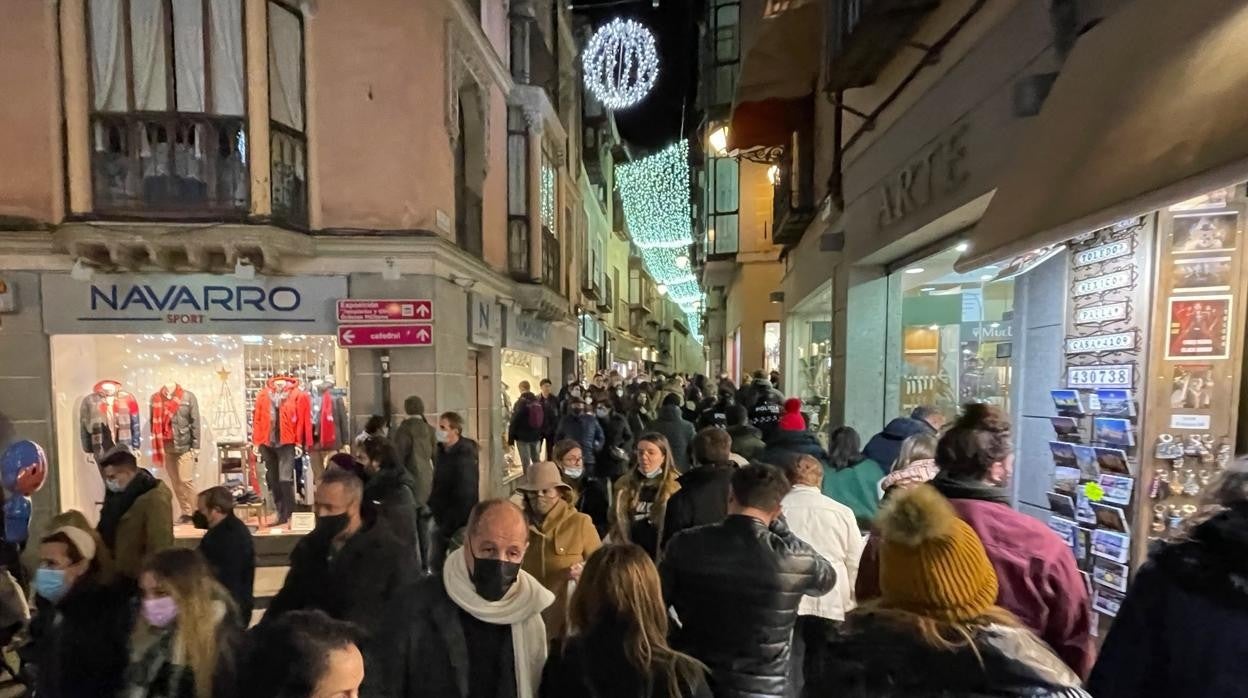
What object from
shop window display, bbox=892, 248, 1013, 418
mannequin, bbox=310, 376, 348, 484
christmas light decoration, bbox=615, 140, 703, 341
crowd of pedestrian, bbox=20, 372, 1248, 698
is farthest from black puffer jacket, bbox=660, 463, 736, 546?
christmas light decoration, bbox=615, 140, 703, 341

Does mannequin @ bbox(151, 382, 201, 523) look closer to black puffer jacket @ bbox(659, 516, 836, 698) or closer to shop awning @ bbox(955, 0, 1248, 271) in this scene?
black puffer jacket @ bbox(659, 516, 836, 698)

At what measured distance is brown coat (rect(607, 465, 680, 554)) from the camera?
4282 mm

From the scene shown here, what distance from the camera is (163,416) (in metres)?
9.04

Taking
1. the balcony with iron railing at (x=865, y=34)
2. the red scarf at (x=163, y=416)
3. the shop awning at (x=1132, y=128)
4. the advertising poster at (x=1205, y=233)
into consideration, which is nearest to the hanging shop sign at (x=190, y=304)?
the red scarf at (x=163, y=416)

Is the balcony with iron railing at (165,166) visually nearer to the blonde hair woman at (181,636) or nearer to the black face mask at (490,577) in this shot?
the blonde hair woman at (181,636)

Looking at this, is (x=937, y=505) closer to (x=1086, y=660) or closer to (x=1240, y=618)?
(x=1240, y=618)

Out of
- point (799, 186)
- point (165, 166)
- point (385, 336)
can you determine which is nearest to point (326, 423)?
point (385, 336)

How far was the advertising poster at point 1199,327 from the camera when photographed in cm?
315

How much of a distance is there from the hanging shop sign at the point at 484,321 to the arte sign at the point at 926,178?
6567mm

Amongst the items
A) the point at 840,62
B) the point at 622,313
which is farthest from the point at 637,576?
the point at 622,313

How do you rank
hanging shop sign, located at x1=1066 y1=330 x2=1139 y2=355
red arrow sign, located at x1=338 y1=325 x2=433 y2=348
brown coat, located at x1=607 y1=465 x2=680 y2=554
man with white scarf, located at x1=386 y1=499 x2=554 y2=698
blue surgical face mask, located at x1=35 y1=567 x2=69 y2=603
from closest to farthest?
man with white scarf, located at x1=386 y1=499 x2=554 y2=698 → blue surgical face mask, located at x1=35 y1=567 x2=69 y2=603 → hanging shop sign, located at x1=1066 y1=330 x2=1139 y2=355 → brown coat, located at x1=607 y1=465 x2=680 y2=554 → red arrow sign, located at x1=338 y1=325 x2=433 y2=348

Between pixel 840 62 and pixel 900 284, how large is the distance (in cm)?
268

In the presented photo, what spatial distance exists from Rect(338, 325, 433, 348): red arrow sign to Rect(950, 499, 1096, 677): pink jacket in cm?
766

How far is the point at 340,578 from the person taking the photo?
3.13 m
